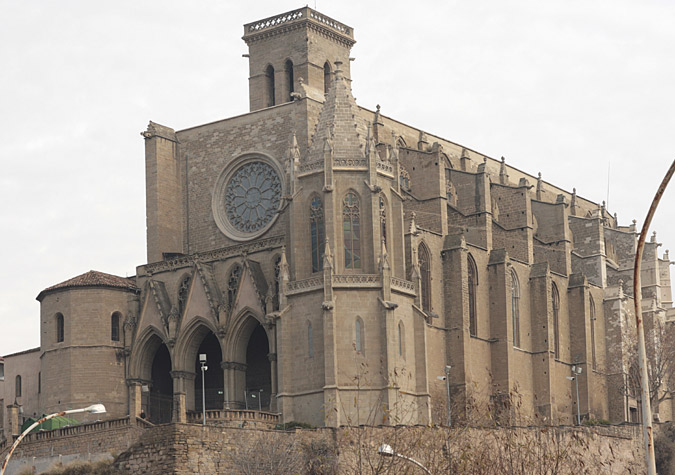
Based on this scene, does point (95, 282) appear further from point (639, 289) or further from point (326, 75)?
point (639, 289)

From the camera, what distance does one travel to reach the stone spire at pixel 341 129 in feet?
206

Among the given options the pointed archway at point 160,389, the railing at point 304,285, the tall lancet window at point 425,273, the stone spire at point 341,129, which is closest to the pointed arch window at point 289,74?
the stone spire at point 341,129

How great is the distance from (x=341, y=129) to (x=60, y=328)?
17964 mm

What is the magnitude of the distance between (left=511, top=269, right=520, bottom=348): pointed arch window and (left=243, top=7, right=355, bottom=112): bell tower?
50.3 feet

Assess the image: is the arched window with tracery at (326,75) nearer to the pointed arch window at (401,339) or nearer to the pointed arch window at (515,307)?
the pointed arch window at (515,307)

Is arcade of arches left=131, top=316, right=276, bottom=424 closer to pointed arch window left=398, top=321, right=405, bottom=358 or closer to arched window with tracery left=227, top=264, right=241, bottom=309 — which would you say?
arched window with tracery left=227, top=264, right=241, bottom=309

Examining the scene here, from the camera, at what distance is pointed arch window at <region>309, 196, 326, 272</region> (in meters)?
62.0

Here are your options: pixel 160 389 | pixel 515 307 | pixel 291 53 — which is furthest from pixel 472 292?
pixel 291 53

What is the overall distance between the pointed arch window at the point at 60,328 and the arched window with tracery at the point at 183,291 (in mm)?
5937

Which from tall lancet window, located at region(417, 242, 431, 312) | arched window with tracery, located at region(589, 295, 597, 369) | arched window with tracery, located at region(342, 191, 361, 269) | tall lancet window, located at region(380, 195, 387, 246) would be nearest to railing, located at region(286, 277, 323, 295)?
arched window with tracery, located at region(342, 191, 361, 269)

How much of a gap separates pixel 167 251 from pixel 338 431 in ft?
78.8

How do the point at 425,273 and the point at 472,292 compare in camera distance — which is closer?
the point at 425,273

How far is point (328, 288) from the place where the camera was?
6044 cm

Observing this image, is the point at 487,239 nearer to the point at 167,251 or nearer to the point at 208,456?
the point at 167,251
